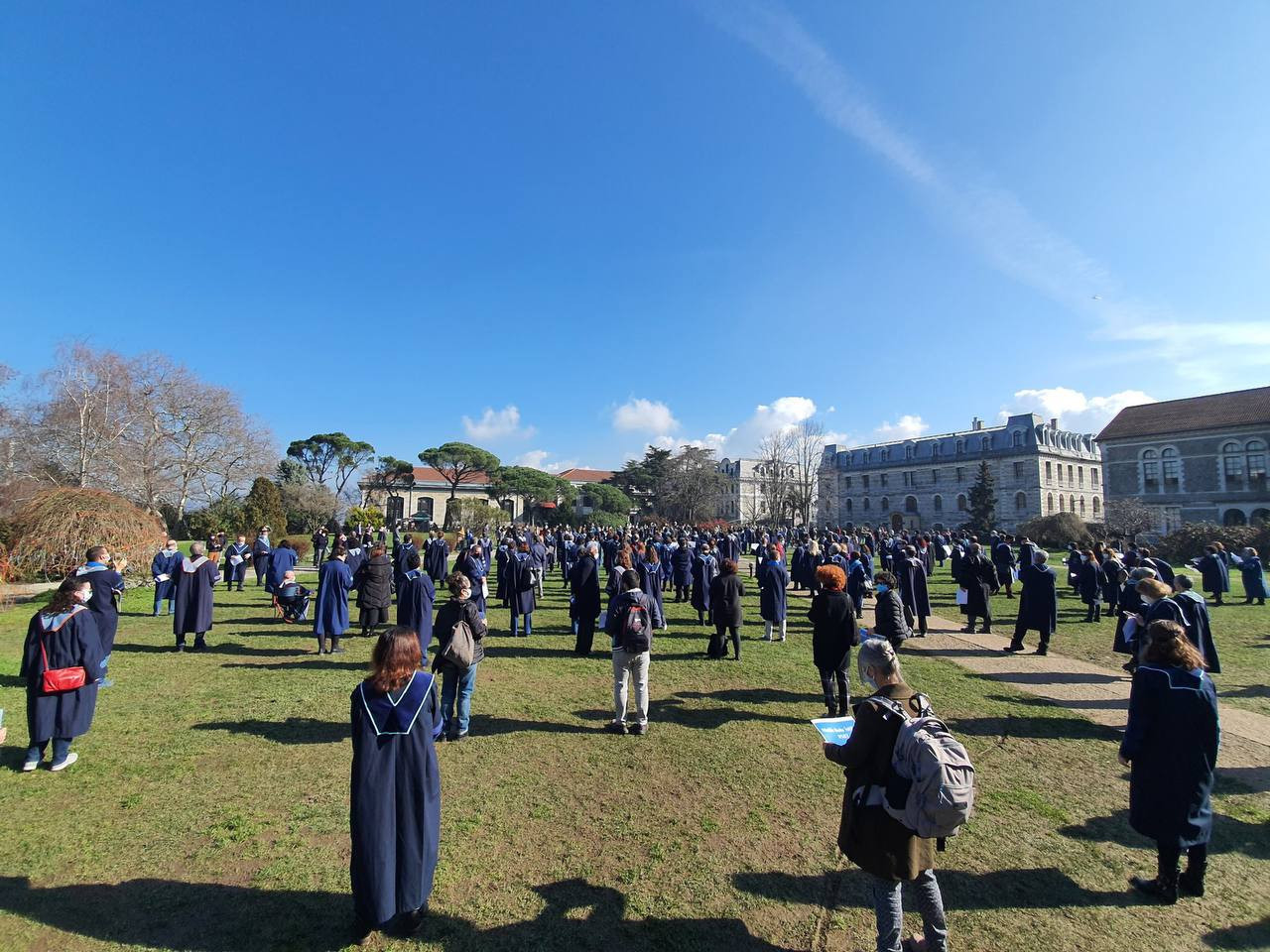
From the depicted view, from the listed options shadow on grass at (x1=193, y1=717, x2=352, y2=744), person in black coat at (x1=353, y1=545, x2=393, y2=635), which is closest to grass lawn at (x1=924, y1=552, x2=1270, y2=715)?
shadow on grass at (x1=193, y1=717, x2=352, y2=744)

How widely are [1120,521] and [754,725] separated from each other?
39925mm

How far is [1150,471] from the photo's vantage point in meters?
43.8

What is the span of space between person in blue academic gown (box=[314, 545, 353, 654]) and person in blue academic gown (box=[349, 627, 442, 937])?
6.35 m

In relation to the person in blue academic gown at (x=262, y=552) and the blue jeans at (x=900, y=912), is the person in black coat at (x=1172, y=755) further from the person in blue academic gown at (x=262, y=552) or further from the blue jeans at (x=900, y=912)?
the person in blue academic gown at (x=262, y=552)

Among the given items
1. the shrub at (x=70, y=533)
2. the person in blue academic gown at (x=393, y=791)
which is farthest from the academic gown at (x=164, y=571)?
the person in blue academic gown at (x=393, y=791)

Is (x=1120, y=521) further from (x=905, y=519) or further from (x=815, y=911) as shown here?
(x=815, y=911)

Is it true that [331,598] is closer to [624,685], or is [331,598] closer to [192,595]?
[192,595]

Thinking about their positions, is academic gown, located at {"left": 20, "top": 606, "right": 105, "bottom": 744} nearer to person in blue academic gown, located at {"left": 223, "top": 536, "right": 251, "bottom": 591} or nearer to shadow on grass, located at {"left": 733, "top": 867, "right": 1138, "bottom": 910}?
shadow on grass, located at {"left": 733, "top": 867, "right": 1138, "bottom": 910}

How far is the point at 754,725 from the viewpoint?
6.25 meters

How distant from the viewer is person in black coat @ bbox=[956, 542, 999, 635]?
11.6m

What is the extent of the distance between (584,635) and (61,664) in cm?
611

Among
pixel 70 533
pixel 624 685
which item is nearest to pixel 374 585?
pixel 624 685

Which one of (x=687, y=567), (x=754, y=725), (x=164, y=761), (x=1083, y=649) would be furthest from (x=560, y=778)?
(x=687, y=567)

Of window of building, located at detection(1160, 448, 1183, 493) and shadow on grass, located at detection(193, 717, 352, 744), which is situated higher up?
window of building, located at detection(1160, 448, 1183, 493)
